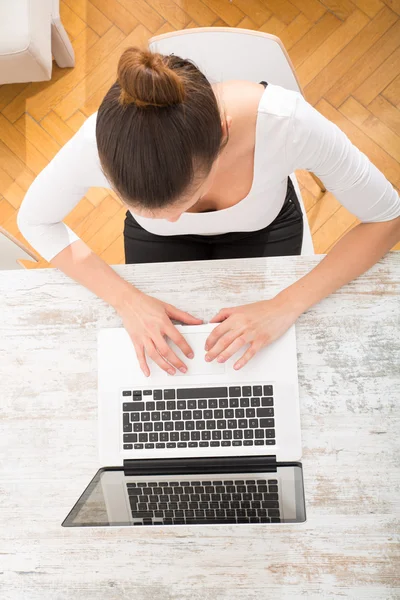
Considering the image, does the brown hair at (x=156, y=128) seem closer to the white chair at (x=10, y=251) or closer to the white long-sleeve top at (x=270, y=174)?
the white long-sleeve top at (x=270, y=174)

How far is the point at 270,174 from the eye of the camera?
1160 mm

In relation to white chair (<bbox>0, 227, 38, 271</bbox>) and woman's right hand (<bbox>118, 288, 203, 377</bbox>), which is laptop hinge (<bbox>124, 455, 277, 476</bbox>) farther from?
white chair (<bbox>0, 227, 38, 271</bbox>)

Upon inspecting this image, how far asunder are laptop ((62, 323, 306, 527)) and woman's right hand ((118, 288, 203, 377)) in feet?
0.06

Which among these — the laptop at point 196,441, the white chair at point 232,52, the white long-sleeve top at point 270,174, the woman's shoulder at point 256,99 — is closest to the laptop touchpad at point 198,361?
the laptop at point 196,441

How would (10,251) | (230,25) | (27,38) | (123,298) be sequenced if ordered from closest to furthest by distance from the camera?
(123,298) < (10,251) < (27,38) < (230,25)

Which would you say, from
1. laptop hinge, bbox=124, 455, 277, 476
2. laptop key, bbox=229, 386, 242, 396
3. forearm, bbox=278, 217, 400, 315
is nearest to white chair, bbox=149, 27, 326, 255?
forearm, bbox=278, 217, 400, 315

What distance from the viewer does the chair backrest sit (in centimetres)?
119

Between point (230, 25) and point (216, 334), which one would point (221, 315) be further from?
point (230, 25)

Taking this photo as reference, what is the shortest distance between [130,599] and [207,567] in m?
0.14

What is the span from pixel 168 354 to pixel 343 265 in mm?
353

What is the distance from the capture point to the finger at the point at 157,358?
42.8 inches

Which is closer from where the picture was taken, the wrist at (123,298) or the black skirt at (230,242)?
the wrist at (123,298)

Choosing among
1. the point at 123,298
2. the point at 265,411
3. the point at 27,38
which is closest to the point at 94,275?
the point at 123,298

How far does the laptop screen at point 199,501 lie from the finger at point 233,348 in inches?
7.7
